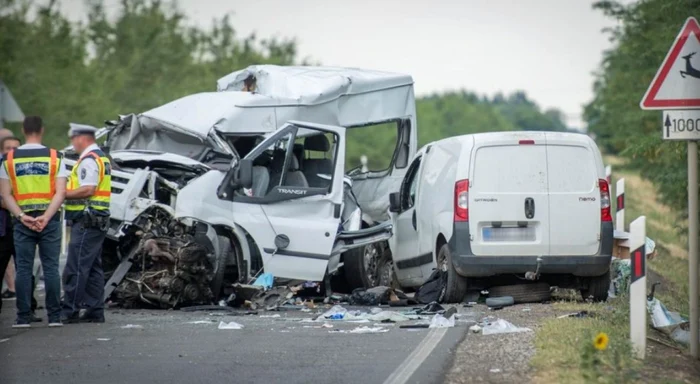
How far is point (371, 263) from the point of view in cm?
1709

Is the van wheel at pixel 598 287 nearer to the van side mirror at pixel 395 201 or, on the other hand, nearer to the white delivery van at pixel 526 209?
the white delivery van at pixel 526 209

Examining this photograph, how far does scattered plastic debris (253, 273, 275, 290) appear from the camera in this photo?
14.9m

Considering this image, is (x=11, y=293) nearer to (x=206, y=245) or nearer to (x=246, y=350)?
(x=206, y=245)


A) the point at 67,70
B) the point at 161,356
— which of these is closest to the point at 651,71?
the point at 67,70

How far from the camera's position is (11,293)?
17.1m

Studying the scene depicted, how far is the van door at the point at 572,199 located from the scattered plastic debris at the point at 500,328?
2809 mm

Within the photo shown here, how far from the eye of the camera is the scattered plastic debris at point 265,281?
1487 centimetres

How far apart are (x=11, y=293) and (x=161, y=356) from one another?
24.0 feet

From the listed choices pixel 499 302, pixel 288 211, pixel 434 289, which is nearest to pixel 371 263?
pixel 434 289

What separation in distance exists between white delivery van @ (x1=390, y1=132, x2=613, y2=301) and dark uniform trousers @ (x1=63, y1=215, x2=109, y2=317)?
3.94m

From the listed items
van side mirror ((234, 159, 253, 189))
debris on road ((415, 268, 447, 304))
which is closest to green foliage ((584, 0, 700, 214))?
debris on road ((415, 268, 447, 304))

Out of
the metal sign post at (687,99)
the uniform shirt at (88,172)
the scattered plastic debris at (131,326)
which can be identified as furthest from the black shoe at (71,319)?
the metal sign post at (687,99)

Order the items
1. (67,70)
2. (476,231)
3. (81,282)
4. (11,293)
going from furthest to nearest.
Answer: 1. (67,70)
2. (11,293)
3. (476,231)
4. (81,282)

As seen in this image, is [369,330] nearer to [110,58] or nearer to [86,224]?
[86,224]
